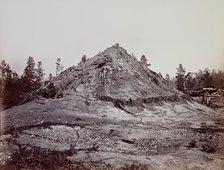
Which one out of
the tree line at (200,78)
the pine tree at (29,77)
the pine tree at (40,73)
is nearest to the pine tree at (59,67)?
the pine tree at (40,73)

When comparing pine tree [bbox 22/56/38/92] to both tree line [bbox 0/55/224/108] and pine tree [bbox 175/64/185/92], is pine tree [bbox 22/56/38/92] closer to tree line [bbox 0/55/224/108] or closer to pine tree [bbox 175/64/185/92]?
tree line [bbox 0/55/224/108]

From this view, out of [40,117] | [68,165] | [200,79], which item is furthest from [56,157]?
[200,79]

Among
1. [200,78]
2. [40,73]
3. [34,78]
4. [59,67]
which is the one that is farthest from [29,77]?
[200,78]

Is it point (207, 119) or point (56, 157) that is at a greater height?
point (207, 119)

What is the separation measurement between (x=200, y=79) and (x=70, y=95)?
238 cm

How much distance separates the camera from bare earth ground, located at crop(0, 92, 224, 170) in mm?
6887

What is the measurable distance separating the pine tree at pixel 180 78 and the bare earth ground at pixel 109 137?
20.2 inches

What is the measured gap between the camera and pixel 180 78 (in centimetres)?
780

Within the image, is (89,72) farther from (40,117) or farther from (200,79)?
(200,79)

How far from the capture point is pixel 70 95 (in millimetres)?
7785

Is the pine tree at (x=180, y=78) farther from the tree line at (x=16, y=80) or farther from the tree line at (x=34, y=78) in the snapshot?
the tree line at (x=16, y=80)

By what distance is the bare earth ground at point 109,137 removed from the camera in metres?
6.89

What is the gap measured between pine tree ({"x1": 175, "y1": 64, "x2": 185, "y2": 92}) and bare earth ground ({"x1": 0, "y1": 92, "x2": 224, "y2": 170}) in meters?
0.51

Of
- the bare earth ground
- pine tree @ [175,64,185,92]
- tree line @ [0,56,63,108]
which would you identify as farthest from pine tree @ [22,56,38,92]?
pine tree @ [175,64,185,92]
